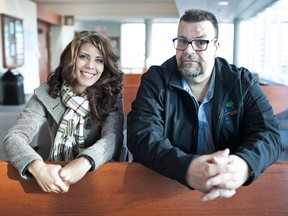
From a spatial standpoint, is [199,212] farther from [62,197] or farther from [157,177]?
[62,197]

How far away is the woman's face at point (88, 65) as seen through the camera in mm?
1554

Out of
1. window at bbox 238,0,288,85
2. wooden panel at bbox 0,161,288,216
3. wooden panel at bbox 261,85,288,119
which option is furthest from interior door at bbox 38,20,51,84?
→ wooden panel at bbox 0,161,288,216

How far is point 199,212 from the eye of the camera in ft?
3.51

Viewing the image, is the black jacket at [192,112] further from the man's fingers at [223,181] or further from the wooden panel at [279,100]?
the wooden panel at [279,100]

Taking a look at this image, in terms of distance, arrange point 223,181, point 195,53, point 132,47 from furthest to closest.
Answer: point 132,47, point 195,53, point 223,181

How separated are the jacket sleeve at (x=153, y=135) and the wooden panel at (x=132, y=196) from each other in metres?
0.06

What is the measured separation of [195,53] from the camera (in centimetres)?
133

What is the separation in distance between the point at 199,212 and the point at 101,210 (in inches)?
13.1

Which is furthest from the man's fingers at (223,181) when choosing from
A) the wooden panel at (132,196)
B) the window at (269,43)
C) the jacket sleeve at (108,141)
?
the window at (269,43)

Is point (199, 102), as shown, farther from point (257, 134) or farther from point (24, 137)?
point (24, 137)

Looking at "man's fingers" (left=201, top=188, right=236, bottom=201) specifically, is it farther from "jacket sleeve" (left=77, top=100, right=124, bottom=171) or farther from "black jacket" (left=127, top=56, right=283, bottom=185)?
"jacket sleeve" (left=77, top=100, right=124, bottom=171)

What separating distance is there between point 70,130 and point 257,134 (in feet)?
2.81

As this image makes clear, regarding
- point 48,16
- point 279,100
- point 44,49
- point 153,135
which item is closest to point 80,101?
point 153,135

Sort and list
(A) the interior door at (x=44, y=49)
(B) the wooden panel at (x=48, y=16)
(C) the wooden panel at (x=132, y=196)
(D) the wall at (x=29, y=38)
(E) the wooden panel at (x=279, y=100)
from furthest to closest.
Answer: (A) the interior door at (x=44, y=49) < (B) the wooden panel at (x=48, y=16) < (D) the wall at (x=29, y=38) < (E) the wooden panel at (x=279, y=100) < (C) the wooden panel at (x=132, y=196)
